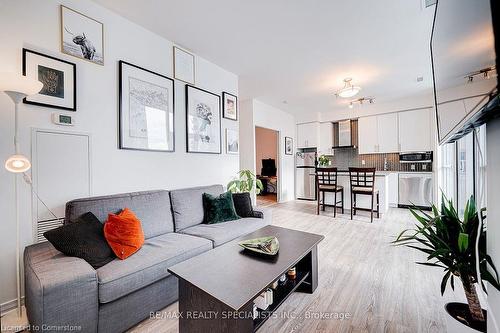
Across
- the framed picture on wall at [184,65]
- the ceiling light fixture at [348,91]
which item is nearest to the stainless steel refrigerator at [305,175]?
the ceiling light fixture at [348,91]

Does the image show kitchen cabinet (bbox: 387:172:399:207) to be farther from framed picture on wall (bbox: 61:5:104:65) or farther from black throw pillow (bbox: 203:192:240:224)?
framed picture on wall (bbox: 61:5:104:65)

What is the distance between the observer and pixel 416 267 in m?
2.23

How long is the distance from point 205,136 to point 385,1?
2549mm

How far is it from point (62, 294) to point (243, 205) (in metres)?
1.95

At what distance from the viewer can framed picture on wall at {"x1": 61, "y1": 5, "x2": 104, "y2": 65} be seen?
6.15 ft

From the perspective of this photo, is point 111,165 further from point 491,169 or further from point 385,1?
point 385,1

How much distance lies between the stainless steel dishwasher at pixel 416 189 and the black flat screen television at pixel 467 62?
4673 millimetres

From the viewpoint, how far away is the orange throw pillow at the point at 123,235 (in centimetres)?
159

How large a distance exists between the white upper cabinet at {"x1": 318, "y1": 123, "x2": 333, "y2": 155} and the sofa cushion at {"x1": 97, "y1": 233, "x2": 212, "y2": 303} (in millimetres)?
5340

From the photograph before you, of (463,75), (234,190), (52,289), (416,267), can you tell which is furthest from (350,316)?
(234,190)

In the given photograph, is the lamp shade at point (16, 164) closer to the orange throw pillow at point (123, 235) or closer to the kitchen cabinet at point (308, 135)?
the orange throw pillow at point (123, 235)

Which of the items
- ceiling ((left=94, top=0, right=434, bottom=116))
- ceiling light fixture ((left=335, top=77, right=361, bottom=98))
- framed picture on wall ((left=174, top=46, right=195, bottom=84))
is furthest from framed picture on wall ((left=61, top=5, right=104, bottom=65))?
ceiling light fixture ((left=335, top=77, right=361, bottom=98))

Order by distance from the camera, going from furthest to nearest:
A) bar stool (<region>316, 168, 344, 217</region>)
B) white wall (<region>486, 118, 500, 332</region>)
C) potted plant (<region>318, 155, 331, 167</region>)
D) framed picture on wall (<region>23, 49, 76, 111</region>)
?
potted plant (<region>318, 155, 331, 167</region>), bar stool (<region>316, 168, 344, 217</region>), framed picture on wall (<region>23, 49, 76, 111</region>), white wall (<region>486, 118, 500, 332</region>)

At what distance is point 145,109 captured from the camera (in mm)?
2406
